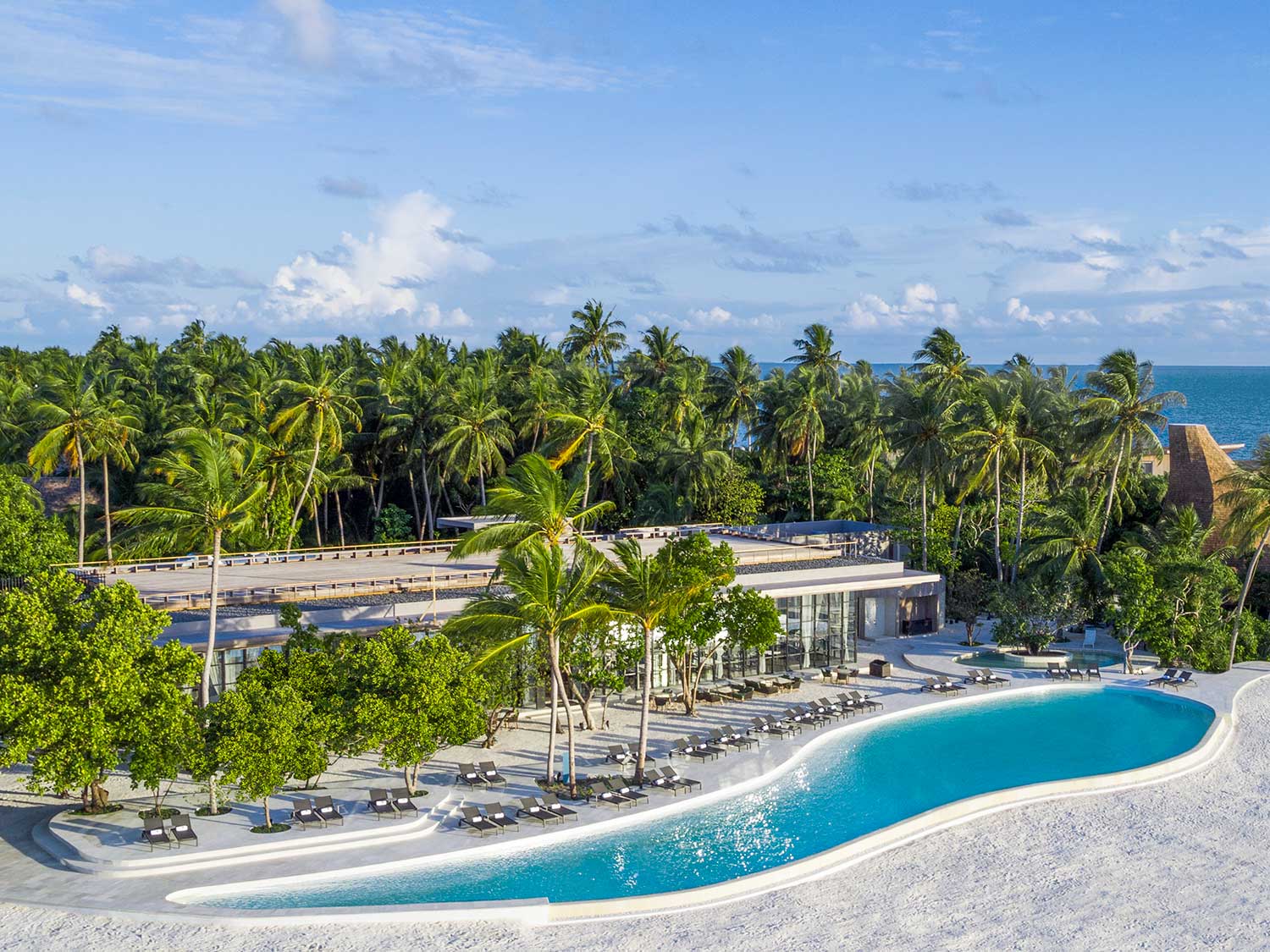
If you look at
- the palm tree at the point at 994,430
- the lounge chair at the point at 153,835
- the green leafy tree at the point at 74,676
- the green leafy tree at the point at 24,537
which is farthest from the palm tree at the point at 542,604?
the palm tree at the point at 994,430

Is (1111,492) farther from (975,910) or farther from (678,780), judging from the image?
(975,910)

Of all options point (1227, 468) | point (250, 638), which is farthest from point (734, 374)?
point (250, 638)

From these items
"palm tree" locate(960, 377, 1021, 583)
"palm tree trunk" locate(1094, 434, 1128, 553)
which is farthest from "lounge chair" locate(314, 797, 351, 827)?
"palm tree trunk" locate(1094, 434, 1128, 553)

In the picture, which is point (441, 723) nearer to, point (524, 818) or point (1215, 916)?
point (524, 818)

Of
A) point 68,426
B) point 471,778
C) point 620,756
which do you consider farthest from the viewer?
point 68,426

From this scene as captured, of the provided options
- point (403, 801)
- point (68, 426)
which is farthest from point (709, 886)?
point (68, 426)

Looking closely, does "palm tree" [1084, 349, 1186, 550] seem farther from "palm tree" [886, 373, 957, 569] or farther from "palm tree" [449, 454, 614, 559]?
"palm tree" [449, 454, 614, 559]

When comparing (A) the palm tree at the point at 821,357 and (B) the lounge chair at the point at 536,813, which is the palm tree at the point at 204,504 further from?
(A) the palm tree at the point at 821,357
